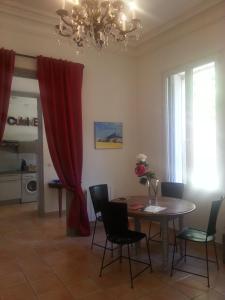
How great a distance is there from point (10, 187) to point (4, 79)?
387 centimetres

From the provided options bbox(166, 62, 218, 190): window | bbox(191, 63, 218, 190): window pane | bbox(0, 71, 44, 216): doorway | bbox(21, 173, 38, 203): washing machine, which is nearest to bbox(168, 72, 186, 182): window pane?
bbox(166, 62, 218, 190): window

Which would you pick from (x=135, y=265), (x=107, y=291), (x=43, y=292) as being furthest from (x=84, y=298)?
(x=135, y=265)

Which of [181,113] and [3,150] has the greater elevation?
[181,113]

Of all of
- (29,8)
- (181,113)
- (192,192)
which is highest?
(29,8)

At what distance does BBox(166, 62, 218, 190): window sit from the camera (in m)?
3.98

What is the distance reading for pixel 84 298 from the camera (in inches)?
101

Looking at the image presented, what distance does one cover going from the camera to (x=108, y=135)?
4.96m

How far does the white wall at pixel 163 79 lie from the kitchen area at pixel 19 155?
323 centimetres

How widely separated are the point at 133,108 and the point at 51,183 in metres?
2.39

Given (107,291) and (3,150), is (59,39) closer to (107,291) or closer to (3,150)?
(107,291)

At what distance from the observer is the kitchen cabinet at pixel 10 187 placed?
6.78m

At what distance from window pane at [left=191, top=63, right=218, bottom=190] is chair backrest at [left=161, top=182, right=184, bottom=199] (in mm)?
272

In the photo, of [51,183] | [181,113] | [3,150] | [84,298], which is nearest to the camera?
[84,298]

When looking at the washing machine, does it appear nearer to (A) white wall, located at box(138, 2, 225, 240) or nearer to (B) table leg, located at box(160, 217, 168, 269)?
(A) white wall, located at box(138, 2, 225, 240)
